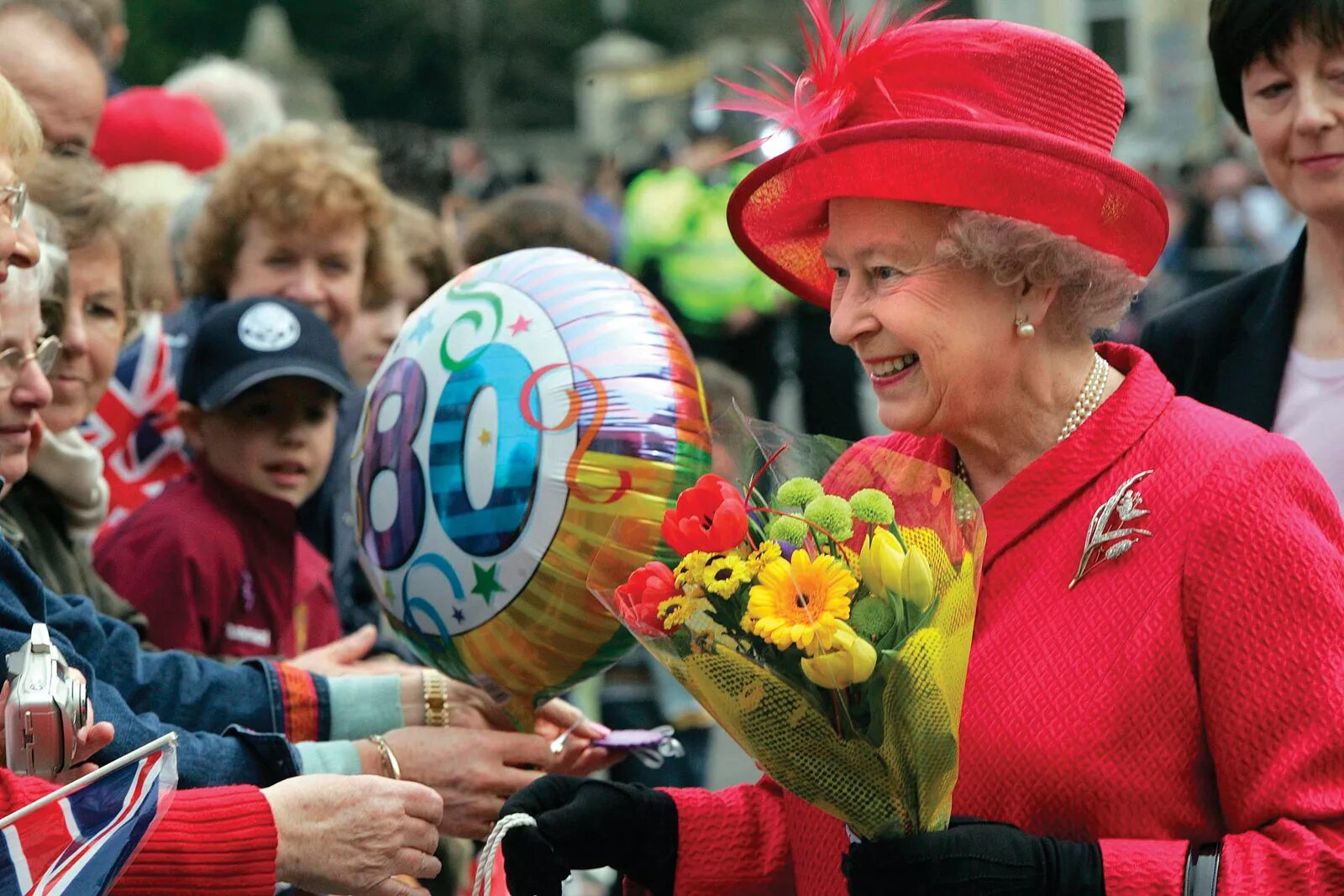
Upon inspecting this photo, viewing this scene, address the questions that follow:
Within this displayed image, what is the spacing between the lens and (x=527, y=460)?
2.74 m

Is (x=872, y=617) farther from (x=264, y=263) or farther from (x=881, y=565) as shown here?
(x=264, y=263)

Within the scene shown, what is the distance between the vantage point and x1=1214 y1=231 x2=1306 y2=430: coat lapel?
131 inches

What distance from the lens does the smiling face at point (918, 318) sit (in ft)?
7.96

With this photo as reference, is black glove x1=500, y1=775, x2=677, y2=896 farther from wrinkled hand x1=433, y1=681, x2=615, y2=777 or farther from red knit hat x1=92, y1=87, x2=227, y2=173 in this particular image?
red knit hat x1=92, y1=87, x2=227, y2=173

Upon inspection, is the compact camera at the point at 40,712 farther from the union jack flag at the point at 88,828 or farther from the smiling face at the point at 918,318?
the smiling face at the point at 918,318

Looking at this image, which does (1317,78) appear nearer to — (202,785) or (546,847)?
(546,847)

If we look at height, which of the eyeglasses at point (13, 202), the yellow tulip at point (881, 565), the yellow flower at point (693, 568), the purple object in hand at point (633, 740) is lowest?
the purple object in hand at point (633, 740)

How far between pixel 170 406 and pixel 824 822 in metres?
2.44

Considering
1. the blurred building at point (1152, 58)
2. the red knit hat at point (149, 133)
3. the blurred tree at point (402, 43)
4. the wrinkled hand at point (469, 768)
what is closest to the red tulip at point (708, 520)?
the wrinkled hand at point (469, 768)

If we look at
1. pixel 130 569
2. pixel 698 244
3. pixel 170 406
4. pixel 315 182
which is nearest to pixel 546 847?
pixel 130 569

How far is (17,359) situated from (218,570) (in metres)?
0.92

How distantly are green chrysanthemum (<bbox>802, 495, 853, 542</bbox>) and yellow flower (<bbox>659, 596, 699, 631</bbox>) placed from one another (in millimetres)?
180

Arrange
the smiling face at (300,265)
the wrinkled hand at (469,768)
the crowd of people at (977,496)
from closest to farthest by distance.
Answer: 1. the crowd of people at (977,496)
2. the wrinkled hand at (469,768)
3. the smiling face at (300,265)

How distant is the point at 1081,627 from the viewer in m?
2.34
